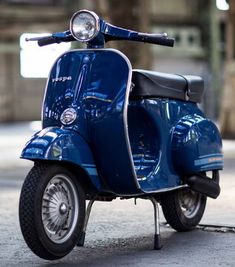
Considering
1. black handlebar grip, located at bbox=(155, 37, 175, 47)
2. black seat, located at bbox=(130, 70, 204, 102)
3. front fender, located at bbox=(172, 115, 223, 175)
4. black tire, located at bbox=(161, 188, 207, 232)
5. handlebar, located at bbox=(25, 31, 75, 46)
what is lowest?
black tire, located at bbox=(161, 188, 207, 232)

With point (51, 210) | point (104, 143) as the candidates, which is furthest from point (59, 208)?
point (104, 143)

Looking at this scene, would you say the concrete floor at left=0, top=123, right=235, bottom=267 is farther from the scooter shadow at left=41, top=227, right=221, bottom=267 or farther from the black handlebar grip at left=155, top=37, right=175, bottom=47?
the black handlebar grip at left=155, top=37, right=175, bottom=47

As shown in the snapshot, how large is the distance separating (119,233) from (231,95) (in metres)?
10.3

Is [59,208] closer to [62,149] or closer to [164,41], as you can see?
[62,149]

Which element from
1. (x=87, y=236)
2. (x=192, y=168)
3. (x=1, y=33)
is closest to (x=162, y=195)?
(x=192, y=168)

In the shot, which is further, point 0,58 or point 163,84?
point 0,58

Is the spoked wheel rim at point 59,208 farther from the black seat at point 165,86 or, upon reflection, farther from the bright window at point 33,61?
the bright window at point 33,61

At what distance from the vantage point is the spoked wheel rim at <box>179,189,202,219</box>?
5887 millimetres

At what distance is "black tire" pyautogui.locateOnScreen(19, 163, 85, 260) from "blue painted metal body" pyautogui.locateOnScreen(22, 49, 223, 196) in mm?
124

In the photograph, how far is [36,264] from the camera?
476cm

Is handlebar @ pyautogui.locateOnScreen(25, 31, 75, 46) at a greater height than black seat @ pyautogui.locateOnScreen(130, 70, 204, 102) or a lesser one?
greater

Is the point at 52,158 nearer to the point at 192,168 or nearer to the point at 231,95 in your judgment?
the point at 192,168

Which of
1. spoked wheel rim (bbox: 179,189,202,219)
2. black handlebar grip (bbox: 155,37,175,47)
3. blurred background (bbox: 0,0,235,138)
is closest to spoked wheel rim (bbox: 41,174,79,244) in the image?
black handlebar grip (bbox: 155,37,175,47)

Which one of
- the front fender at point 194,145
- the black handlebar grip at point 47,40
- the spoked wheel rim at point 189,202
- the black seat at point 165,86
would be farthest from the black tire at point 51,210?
the spoked wheel rim at point 189,202
